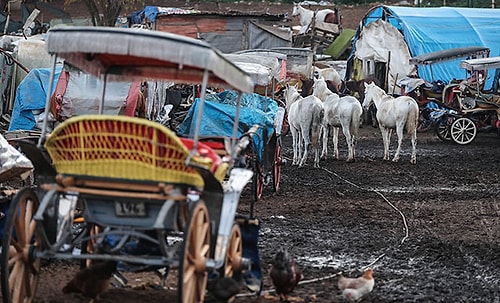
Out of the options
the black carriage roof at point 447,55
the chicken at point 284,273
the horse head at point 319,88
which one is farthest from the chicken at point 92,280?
the black carriage roof at point 447,55

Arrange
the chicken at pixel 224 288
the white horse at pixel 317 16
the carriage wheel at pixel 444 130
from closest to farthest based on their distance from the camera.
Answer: the chicken at pixel 224 288 < the carriage wheel at pixel 444 130 < the white horse at pixel 317 16

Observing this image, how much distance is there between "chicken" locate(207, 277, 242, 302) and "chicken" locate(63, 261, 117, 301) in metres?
0.80

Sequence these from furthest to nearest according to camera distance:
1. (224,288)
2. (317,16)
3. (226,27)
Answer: (317,16), (226,27), (224,288)

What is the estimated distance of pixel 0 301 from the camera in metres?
7.04

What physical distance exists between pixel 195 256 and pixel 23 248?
51.7 inches

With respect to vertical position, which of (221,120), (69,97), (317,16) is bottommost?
(221,120)

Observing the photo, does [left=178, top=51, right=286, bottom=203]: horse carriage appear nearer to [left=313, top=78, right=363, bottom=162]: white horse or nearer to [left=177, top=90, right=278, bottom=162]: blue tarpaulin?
[left=177, top=90, right=278, bottom=162]: blue tarpaulin

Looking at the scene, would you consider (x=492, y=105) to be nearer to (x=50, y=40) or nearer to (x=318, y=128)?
(x=318, y=128)

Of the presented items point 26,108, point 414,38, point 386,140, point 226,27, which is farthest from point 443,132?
point 26,108

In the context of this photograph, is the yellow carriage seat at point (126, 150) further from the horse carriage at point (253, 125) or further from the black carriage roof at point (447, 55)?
the black carriage roof at point (447, 55)

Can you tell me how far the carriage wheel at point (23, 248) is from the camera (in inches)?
255

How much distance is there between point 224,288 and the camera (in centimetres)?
643

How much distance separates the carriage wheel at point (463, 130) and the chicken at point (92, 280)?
16.9m

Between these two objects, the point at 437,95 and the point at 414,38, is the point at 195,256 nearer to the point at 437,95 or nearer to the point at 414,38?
the point at 437,95
